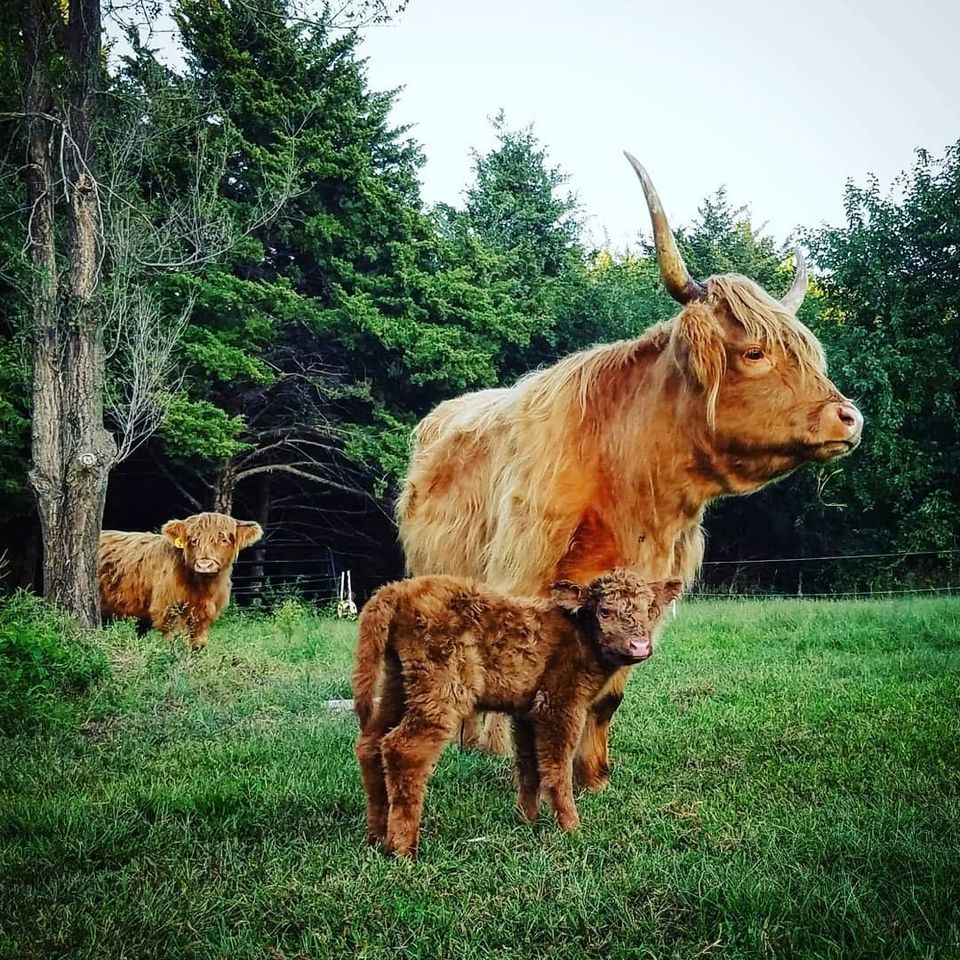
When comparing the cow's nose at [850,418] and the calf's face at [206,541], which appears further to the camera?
the calf's face at [206,541]

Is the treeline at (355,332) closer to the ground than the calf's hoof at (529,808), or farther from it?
farther from it

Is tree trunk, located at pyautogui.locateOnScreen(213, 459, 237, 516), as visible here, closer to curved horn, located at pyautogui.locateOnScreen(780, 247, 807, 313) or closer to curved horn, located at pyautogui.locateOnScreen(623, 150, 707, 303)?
curved horn, located at pyautogui.locateOnScreen(780, 247, 807, 313)

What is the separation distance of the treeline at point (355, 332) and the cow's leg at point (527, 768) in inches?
334

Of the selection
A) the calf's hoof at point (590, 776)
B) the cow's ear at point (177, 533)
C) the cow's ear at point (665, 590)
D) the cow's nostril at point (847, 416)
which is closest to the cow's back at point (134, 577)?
the cow's ear at point (177, 533)

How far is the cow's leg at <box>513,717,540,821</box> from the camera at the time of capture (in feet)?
10.8

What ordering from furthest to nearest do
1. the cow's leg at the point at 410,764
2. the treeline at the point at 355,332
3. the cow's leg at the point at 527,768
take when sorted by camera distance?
1. the treeline at the point at 355,332
2. the cow's leg at the point at 527,768
3. the cow's leg at the point at 410,764

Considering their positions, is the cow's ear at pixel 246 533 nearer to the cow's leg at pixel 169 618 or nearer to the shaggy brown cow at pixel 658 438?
the cow's leg at pixel 169 618

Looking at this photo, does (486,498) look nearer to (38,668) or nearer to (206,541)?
(38,668)

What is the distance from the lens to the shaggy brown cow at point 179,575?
8625mm

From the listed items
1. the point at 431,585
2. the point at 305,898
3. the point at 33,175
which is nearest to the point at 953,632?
the point at 431,585

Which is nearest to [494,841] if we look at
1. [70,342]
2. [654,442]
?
[654,442]

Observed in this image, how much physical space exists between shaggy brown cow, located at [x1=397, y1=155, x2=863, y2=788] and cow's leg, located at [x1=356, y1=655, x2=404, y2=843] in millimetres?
782

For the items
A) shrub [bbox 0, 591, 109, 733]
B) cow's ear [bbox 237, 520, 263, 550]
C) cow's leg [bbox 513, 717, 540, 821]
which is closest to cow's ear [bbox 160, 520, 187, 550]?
cow's ear [bbox 237, 520, 263, 550]

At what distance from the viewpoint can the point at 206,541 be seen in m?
8.64
